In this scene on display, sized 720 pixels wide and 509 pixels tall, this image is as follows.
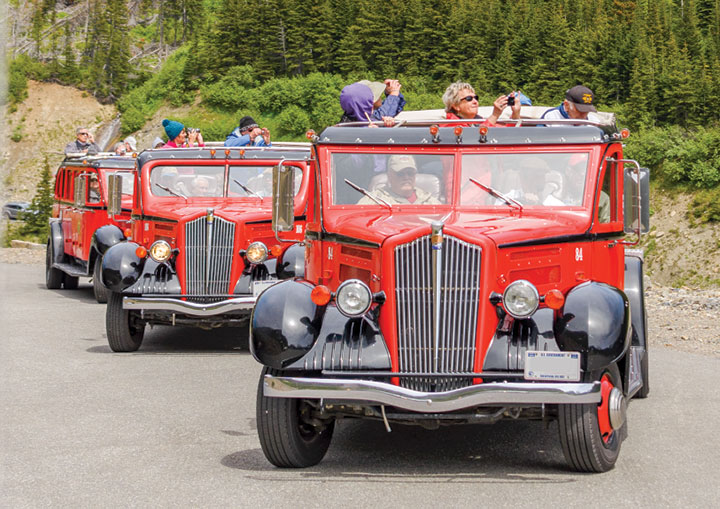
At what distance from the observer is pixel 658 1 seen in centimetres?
6681

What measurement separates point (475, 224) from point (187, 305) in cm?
540

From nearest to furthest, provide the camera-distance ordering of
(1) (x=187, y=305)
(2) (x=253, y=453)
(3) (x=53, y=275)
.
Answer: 1. (2) (x=253, y=453)
2. (1) (x=187, y=305)
3. (3) (x=53, y=275)

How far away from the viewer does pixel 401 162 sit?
7.41 m

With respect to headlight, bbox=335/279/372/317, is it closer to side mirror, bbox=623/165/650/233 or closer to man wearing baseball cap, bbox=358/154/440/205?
man wearing baseball cap, bbox=358/154/440/205

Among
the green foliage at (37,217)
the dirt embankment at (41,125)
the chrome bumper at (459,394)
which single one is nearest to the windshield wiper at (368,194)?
the chrome bumper at (459,394)

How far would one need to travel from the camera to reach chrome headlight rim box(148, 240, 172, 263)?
12109 mm

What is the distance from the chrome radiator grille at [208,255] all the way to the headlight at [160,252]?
215 millimetres

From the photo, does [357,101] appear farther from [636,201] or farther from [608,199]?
[636,201]

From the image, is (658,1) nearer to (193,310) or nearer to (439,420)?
(193,310)

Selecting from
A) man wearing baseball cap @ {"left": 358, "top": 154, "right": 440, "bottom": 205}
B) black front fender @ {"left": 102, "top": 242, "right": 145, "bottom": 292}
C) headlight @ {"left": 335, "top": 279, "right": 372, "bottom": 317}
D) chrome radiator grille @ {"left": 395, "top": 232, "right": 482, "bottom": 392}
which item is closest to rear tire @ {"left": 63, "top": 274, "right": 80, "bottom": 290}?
black front fender @ {"left": 102, "top": 242, "right": 145, "bottom": 292}

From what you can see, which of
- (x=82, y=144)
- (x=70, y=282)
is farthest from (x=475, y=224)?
(x=82, y=144)

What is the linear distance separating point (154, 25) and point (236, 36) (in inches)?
2012

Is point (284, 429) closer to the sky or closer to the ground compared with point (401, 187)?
closer to the ground

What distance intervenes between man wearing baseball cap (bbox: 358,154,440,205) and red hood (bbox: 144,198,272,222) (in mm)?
5066
